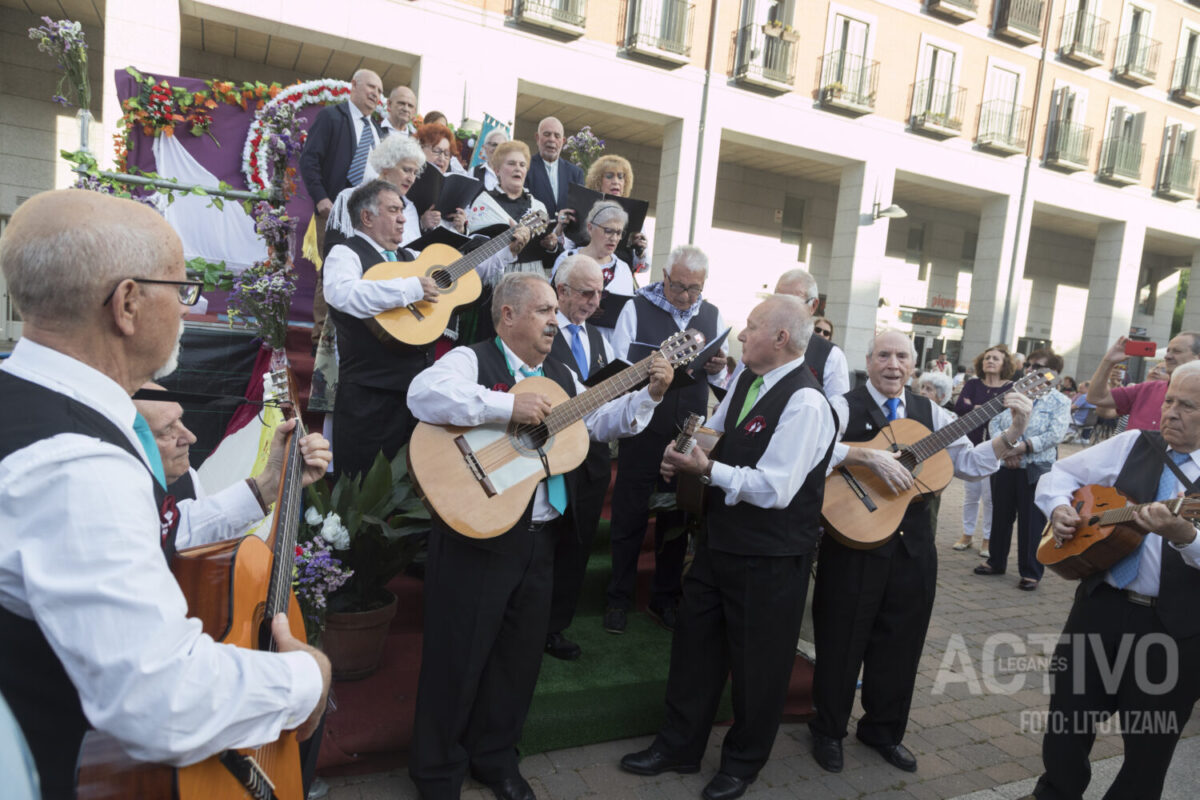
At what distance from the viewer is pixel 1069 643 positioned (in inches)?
124

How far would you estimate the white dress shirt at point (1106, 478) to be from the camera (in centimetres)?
290

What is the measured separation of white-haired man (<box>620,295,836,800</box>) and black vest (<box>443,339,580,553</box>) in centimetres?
51

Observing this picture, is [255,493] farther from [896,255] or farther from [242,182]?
[896,255]

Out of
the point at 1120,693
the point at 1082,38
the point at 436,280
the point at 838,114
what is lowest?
the point at 1120,693

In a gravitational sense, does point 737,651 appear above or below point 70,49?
below

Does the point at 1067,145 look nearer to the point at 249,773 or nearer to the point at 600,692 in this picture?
the point at 600,692

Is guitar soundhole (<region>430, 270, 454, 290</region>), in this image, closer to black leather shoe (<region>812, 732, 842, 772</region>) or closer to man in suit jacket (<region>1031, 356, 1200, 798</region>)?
black leather shoe (<region>812, 732, 842, 772</region>)

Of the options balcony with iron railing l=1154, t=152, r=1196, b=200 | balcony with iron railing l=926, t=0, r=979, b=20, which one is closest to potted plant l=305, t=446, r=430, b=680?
balcony with iron railing l=926, t=0, r=979, b=20

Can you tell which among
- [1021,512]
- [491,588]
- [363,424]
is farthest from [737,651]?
[1021,512]

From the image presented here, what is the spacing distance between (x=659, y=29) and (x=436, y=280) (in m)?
12.5

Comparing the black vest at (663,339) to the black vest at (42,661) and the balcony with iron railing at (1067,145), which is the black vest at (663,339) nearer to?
the black vest at (42,661)

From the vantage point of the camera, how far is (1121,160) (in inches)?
812

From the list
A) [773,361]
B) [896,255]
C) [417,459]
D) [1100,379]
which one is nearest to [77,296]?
[417,459]

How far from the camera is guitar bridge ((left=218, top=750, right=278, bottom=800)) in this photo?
130 centimetres
